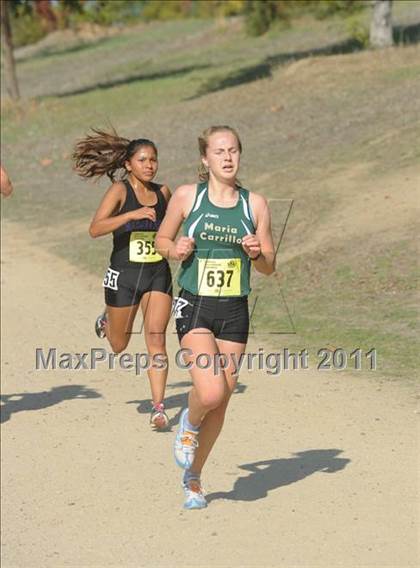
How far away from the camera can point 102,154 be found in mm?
9508

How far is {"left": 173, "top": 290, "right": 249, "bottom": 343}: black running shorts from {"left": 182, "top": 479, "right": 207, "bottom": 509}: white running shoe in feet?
3.56

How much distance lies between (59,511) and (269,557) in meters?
1.99

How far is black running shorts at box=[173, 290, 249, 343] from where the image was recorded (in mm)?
7719

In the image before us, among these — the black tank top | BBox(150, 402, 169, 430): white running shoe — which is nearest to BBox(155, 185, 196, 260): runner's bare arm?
the black tank top

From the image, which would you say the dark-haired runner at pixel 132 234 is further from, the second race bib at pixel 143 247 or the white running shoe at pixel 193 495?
the white running shoe at pixel 193 495

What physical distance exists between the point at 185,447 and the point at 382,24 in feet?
84.8

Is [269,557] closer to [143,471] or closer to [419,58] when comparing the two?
[143,471]

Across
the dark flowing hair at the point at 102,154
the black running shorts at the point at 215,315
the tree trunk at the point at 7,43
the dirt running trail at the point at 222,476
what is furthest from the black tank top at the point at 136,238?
the tree trunk at the point at 7,43

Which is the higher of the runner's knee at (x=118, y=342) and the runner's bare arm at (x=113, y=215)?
the runner's bare arm at (x=113, y=215)

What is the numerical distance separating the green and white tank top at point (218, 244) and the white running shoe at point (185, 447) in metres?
0.95

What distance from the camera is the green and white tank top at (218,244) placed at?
7488 millimetres

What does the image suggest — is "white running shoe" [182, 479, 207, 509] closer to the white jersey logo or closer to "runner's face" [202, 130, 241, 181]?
the white jersey logo

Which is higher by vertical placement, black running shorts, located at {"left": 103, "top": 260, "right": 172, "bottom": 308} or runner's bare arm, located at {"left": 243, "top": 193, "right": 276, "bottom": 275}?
runner's bare arm, located at {"left": 243, "top": 193, "right": 276, "bottom": 275}

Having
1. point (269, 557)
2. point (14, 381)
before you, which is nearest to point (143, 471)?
point (269, 557)
